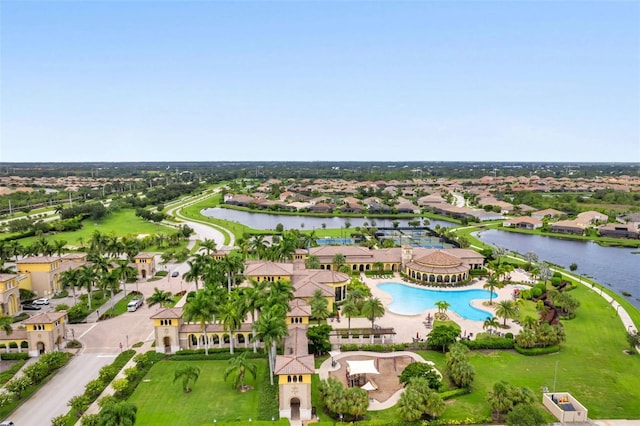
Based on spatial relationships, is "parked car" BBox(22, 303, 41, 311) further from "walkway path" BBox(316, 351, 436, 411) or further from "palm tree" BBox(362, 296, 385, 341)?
"palm tree" BBox(362, 296, 385, 341)

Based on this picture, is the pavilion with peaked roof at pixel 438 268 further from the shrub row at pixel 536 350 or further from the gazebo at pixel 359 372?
the gazebo at pixel 359 372

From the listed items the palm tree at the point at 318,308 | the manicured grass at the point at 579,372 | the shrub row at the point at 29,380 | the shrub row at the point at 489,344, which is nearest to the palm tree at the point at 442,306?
the shrub row at the point at 489,344

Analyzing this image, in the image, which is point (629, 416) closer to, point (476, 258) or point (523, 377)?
point (523, 377)

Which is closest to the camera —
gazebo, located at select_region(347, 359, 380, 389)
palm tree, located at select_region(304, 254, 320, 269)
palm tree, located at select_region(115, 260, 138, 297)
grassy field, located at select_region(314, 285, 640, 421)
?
grassy field, located at select_region(314, 285, 640, 421)

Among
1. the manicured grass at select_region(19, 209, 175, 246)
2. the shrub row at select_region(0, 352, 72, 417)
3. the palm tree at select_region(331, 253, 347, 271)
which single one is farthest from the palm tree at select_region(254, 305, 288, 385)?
the manicured grass at select_region(19, 209, 175, 246)

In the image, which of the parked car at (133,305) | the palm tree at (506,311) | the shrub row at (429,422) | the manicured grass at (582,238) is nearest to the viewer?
the shrub row at (429,422)

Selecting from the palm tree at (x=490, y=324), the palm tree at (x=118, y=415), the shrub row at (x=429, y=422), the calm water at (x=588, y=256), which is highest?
the palm tree at (x=118, y=415)

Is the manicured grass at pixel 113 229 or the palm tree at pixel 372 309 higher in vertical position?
the palm tree at pixel 372 309

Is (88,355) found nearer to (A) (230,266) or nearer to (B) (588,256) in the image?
(A) (230,266)
